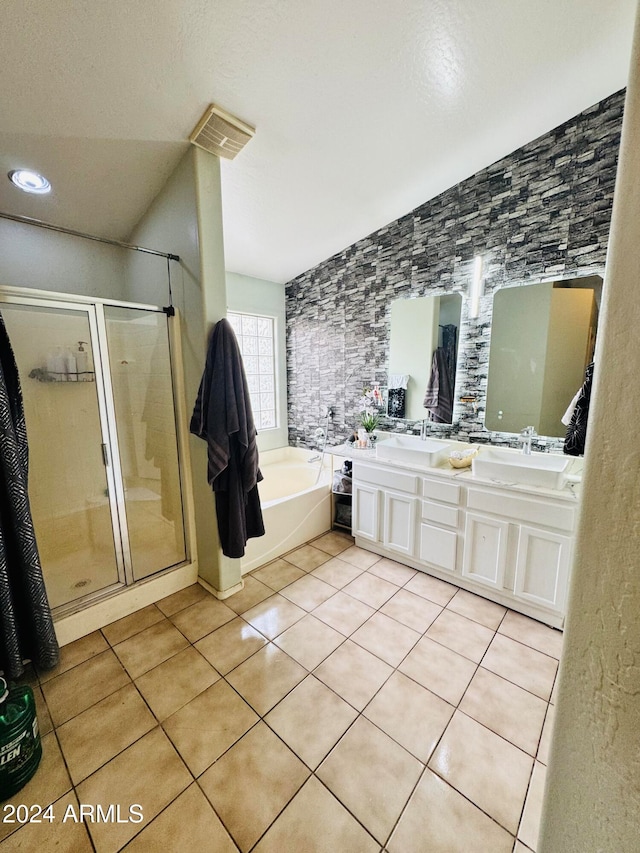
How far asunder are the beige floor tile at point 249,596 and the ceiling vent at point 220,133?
2.70 m

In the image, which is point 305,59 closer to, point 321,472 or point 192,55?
point 192,55

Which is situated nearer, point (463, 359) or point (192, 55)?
point (192, 55)

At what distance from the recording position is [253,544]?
8.03ft

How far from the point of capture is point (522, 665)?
168cm

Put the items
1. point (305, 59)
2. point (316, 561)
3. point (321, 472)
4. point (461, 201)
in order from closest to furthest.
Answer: point (305, 59), point (461, 201), point (316, 561), point (321, 472)

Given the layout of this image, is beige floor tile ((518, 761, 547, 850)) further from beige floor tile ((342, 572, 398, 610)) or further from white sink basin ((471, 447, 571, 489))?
white sink basin ((471, 447, 571, 489))

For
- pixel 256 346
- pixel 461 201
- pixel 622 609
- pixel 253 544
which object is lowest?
pixel 253 544

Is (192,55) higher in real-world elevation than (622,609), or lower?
higher

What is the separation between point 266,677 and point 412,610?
956 mm

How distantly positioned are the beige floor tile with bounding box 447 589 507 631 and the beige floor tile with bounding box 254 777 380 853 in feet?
4.03

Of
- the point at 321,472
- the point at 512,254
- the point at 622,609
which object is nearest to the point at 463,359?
the point at 512,254

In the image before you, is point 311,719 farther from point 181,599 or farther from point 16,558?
point 16,558

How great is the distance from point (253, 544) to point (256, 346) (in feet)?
7.40

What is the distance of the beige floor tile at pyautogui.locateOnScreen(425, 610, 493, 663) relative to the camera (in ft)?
5.80
